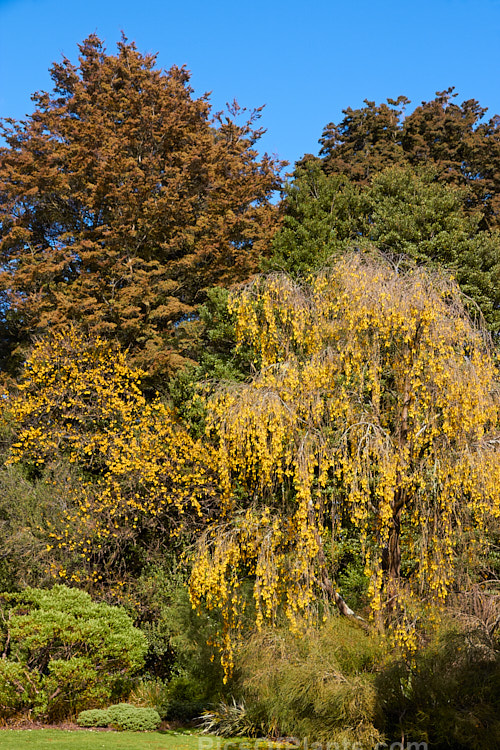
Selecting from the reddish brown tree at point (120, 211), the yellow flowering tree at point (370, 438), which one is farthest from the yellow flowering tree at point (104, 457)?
the yellow flowering tree at point (370, 438)

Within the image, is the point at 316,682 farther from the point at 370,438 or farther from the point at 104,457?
the point at 104,457

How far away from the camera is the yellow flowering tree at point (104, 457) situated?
39.2 ft

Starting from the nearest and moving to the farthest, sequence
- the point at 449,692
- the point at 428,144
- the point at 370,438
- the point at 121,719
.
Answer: the point at 449,692 → the point at 370,438 → the point at 121,719 → the point at 428,144

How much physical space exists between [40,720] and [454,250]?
10724 millimetres

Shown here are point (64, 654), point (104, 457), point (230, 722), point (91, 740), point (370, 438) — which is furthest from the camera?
point (104, 457)

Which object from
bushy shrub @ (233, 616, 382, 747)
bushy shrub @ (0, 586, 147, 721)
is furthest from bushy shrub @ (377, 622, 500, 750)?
bushy shrub @ (0, 586, 147, 721)

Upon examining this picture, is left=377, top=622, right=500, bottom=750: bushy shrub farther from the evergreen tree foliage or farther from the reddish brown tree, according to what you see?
the reddish brown tree

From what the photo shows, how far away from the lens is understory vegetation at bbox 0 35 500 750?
6926 millimetres

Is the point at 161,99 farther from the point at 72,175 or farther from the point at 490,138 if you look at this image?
the point at 490,138

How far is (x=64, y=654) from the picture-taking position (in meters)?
9.55

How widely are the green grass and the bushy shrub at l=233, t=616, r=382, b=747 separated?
17.9 inches

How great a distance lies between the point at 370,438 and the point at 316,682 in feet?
8.19

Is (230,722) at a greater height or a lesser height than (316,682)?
lesser

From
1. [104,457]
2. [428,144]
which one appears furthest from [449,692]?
[428,144]
